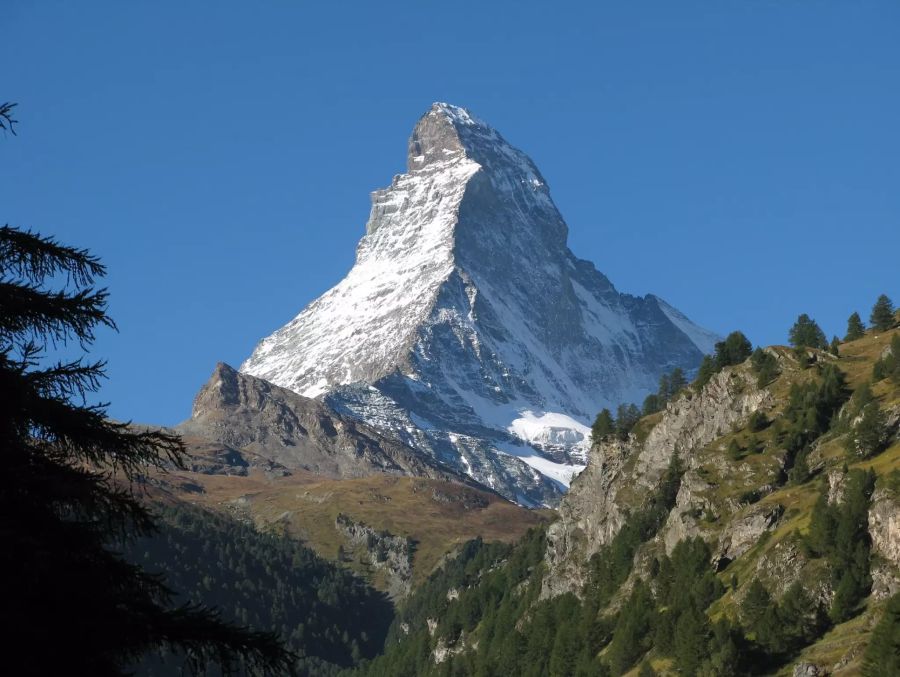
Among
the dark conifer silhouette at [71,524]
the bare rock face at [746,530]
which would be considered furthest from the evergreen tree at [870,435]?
the dark conifer silhouette at [71,524]

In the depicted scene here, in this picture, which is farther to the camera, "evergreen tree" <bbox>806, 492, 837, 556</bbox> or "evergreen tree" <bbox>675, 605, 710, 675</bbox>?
"evergreen tree" <bbox>806, 492, 837, 556</bbox>

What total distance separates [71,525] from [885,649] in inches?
3471

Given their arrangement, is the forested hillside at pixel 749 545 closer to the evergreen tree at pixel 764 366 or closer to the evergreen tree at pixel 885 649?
the evergreen tree at pixel 885 649

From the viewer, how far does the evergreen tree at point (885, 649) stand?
90.4 m

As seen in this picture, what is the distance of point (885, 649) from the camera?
93.4 m

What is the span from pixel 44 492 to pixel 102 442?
1.46 meters

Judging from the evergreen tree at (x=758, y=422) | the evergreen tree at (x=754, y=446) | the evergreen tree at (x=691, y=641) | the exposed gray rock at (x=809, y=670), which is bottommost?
the exposed gray rock at (x=809, y=670)

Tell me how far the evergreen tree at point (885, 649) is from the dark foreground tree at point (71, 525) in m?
82.5

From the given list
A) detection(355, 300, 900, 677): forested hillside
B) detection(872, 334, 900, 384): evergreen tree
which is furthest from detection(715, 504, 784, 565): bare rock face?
detection(872, 334, 900, 384): evergreen tree

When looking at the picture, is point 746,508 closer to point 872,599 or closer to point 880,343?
point 872,599

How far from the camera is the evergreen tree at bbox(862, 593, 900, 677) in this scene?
9044cm

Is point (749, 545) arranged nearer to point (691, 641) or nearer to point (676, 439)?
point (691, 641)

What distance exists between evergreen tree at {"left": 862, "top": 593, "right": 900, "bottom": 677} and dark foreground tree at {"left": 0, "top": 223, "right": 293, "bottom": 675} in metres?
82.5

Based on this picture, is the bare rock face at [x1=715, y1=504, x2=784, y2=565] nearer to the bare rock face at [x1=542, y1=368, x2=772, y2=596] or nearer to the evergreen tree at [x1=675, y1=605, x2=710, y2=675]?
the evergreen tree at [x1=675, y1=605, x2=710, y2=675]
